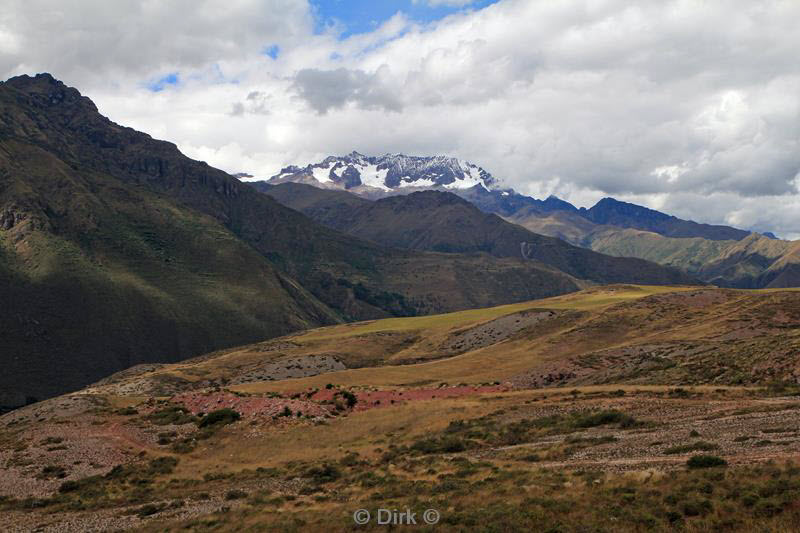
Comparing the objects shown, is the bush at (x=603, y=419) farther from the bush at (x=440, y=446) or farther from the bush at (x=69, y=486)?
the bush at (x=69, y=486)

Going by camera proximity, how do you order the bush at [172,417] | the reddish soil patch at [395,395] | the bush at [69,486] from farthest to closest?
the reddish soil patch at [395,395] < the bush at [172,417] < the bush at [69,486]

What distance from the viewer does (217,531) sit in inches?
1052

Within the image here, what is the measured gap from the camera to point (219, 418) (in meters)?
53.0

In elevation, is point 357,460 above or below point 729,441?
below

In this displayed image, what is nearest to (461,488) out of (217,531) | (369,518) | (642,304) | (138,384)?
(369,518)

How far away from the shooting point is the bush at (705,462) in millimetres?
25828

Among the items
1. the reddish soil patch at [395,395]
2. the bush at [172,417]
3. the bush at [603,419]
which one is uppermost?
the bush at [603,419]

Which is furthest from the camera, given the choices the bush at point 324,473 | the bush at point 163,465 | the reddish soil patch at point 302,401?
the reddish soil patch at point 302,401

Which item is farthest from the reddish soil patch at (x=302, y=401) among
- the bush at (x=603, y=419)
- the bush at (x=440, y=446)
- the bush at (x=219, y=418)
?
the bush at (x=603, y=419)

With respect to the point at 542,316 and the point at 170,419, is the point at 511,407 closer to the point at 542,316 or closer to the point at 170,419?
the point at 170,419

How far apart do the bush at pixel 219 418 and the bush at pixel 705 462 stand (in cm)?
3684

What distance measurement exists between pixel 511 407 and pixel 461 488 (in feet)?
77.3

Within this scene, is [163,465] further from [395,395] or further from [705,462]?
[705,462]

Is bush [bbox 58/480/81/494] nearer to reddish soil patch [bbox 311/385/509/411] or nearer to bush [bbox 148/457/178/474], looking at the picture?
bush [bbox 148/457/178/474]
